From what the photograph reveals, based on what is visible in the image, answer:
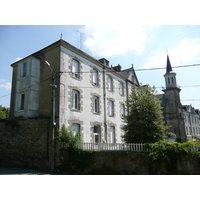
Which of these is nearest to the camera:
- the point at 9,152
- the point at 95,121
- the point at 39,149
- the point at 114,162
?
the point at 114,162

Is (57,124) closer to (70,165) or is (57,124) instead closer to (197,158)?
(70,165)

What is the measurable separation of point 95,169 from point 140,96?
8446mm

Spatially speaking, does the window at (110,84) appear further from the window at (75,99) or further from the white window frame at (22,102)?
the white window frame at (22,102)

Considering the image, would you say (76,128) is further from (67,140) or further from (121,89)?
(121,89)

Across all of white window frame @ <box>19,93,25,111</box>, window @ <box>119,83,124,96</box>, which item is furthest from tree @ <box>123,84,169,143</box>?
white window frame @ <box>19,93,25,111</box>

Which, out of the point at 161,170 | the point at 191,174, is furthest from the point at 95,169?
the point at 191,174

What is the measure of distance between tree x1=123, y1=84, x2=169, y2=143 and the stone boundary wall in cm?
740

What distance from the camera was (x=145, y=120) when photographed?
16.0m

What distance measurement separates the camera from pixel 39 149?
13586 millimetres

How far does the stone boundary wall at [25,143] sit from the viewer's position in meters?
13.5

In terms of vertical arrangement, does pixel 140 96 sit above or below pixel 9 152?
above

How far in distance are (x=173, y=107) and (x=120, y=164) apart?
46409 millimetres

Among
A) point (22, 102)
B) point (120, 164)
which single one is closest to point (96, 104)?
point (22, 102)

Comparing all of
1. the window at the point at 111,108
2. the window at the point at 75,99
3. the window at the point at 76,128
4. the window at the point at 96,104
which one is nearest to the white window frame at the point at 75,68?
the window at the point at 75,99
